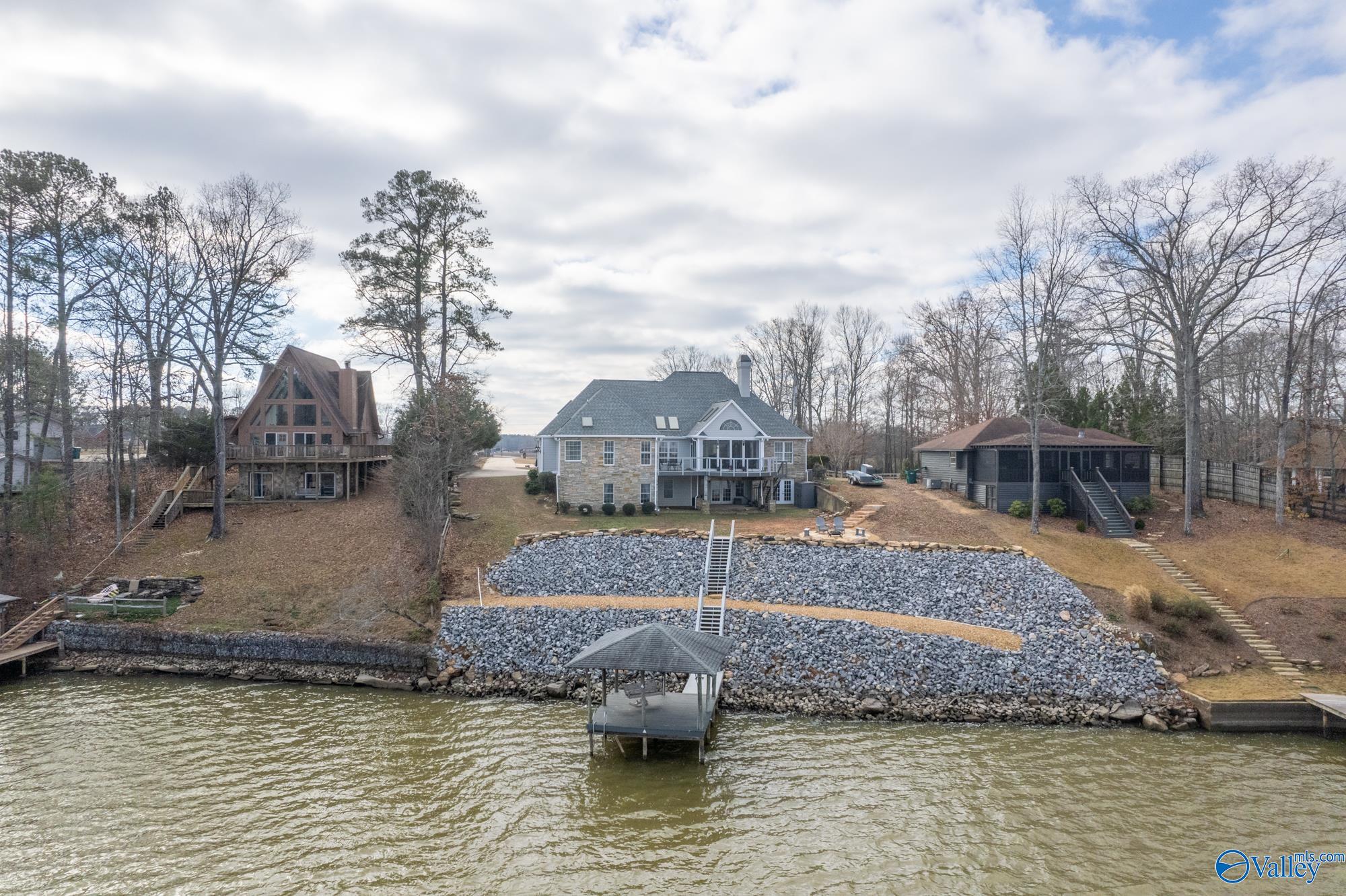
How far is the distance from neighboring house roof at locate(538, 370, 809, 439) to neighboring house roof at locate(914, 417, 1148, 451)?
7874 millimetres

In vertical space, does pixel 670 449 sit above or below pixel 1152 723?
above

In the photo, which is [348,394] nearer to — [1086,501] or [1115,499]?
[1086,501]

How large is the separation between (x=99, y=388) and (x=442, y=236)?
49.8 feet

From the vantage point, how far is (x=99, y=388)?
2703 centimetres

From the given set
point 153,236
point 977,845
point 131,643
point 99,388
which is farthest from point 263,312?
point 977,845

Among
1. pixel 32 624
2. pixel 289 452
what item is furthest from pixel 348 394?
pixel 32 624

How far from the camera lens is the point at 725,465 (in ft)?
106

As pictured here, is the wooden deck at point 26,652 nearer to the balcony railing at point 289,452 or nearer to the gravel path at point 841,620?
the gravel path at point 841,620

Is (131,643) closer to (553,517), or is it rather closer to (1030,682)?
(553,517)

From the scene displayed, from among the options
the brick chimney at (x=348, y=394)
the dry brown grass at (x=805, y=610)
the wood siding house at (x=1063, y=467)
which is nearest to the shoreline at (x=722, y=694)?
the dry brown grass at (x=805, y=610)

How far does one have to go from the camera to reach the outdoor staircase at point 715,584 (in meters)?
19.1

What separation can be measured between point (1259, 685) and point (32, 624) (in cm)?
3386

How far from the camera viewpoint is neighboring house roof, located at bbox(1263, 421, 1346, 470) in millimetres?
27825

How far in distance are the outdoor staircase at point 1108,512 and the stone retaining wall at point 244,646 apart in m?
25.7
